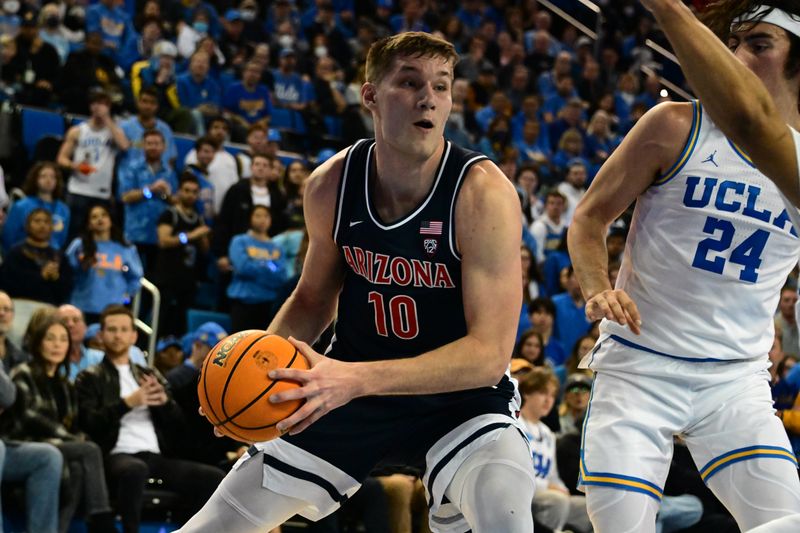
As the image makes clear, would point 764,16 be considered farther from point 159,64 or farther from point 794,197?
point 159,64

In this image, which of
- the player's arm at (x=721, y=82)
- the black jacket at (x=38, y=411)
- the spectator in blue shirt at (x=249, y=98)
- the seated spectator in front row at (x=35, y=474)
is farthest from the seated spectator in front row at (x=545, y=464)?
the spectator in blue shirt at (x=249, y=98)

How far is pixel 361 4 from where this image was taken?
1897 centimetres

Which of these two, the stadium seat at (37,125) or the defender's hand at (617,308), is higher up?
the defender's hand at (617,308)

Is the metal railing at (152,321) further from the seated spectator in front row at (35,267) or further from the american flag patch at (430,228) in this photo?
the american flag patch at (430,228)

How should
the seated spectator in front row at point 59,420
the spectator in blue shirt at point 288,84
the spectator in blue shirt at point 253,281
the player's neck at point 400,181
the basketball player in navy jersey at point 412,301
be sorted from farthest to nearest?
the spectator in blue shirt at point 288,84, the spectator in blue shirt at point 253,281, the seated spectator in front row at point 59,420, the player's neck at point 400,181, the basketball player in navy jersey at point 412,301

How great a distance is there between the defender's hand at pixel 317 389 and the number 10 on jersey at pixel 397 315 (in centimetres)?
79

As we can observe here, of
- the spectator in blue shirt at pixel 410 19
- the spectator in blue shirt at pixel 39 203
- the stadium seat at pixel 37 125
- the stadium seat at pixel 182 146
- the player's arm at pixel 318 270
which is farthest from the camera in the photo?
the spectator in blue shirt at pixel 410 19

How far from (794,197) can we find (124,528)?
597 centimetres

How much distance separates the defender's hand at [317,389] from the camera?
335cm

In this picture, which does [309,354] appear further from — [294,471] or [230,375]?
[294,471]

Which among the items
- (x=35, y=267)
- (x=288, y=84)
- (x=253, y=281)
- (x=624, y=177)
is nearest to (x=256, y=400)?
(x=624, y=177)

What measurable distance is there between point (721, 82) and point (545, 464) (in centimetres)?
655

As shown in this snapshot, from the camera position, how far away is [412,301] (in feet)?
13.7

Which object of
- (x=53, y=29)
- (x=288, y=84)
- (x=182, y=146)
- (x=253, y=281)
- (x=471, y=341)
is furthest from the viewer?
(x=288, y=84)
